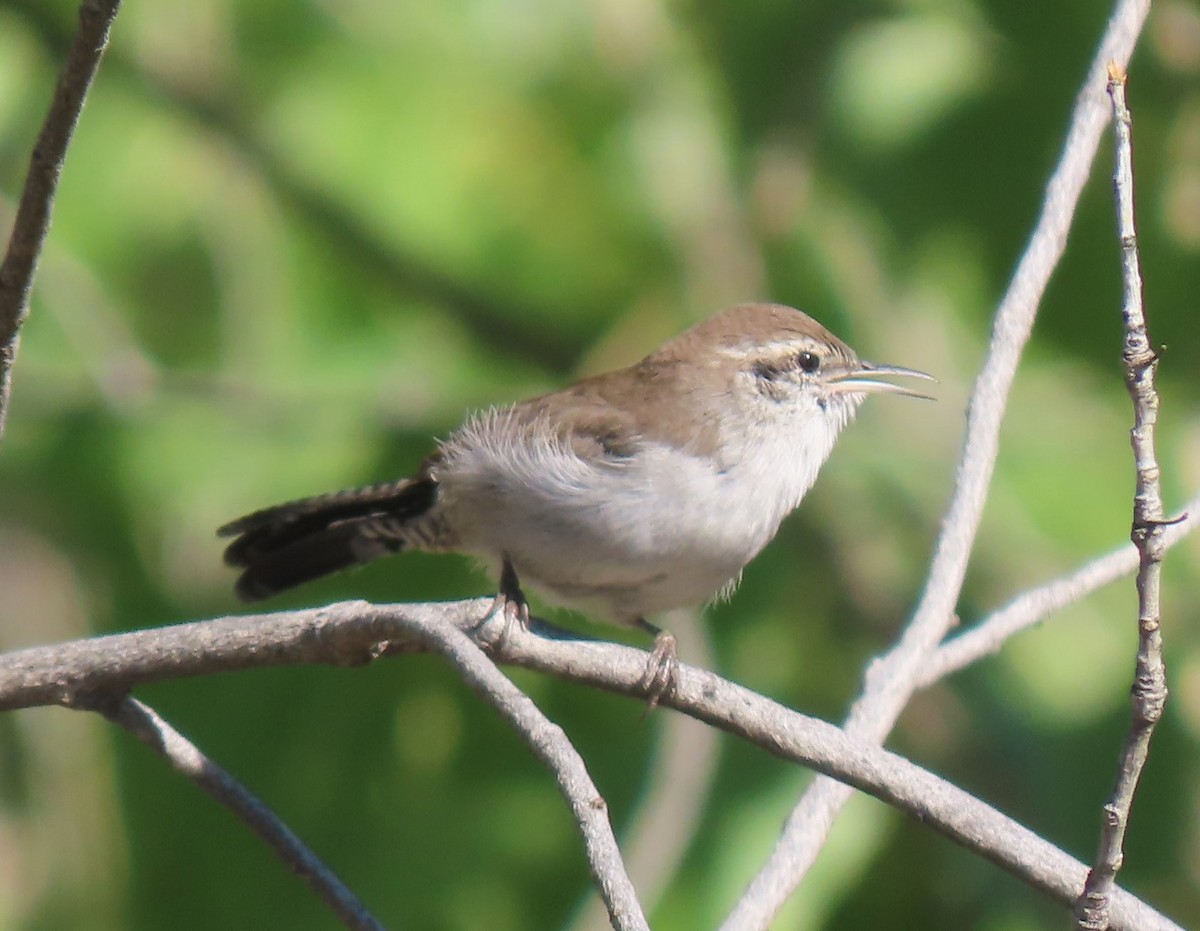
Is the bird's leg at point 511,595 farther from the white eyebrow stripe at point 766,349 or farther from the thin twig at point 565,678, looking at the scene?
the white eyebrow stripe at point 766,349

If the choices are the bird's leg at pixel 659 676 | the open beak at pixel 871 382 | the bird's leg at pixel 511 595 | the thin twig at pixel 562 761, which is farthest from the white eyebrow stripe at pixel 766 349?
the thin twig at pixel 562 761

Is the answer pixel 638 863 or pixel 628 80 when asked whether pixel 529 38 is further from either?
pixel 638 863

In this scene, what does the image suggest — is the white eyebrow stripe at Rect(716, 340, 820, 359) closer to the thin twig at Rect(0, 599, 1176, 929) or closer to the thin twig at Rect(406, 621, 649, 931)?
the thin twig at Rect(0, 599, 1176, 929)

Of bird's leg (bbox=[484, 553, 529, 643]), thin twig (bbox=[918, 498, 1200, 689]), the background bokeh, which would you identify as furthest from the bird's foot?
thin twig (bbox=[918, 498, 1200, 689])

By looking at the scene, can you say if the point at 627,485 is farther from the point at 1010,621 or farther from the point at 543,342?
the point at 1010,621

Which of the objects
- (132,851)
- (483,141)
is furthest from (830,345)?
(132,851)

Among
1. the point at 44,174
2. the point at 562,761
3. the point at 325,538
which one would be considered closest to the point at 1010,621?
the point at 562,761

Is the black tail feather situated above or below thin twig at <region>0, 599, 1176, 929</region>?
above
